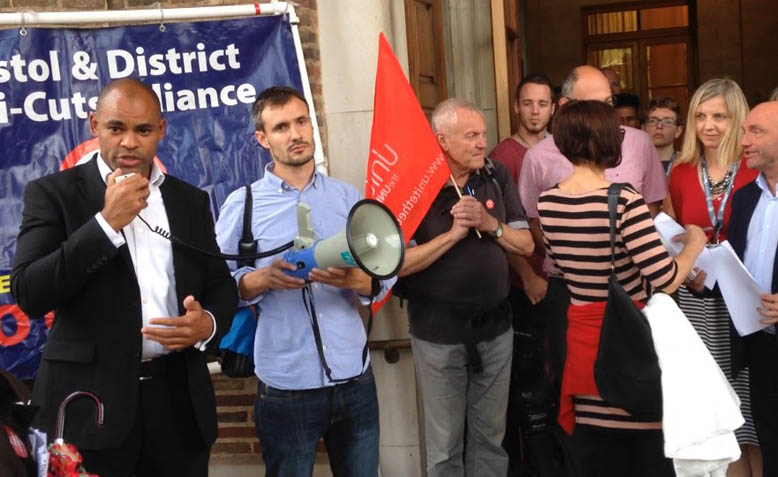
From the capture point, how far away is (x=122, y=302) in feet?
10.2

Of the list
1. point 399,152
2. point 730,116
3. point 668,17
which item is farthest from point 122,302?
point 668,17

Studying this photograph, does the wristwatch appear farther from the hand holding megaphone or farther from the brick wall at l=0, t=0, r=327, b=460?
the brick wall at l=0, t=0, r=327, b=460

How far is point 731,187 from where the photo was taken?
16.1 feet

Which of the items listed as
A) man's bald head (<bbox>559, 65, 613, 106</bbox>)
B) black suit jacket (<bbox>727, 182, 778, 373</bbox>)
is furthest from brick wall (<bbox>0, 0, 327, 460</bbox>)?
black suit jacket (<bbox>727, 182, 778, 373</bbox>)

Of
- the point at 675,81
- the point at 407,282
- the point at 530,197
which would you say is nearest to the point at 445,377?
the point at 407,282

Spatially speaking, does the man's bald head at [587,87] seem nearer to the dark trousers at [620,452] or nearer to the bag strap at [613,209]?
the bag strap at [613,209]

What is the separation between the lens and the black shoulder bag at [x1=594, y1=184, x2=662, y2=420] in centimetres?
345

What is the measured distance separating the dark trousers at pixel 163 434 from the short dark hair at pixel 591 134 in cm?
171

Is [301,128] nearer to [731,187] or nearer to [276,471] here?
[276,471]

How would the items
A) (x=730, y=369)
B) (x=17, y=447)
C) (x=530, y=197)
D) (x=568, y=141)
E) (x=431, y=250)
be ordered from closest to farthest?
(x=17, y=447) → (x=568, y=141) → (x=431, y=250) → (x=730, y=369) → (x=530, y=197)

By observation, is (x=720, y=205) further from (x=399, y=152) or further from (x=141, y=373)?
(x=141, y=373)

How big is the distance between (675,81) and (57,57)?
11.1 meters

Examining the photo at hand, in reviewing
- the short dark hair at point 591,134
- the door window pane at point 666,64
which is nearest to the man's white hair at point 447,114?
the short dark hair at point 591,134

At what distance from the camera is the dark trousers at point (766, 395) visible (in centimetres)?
443
